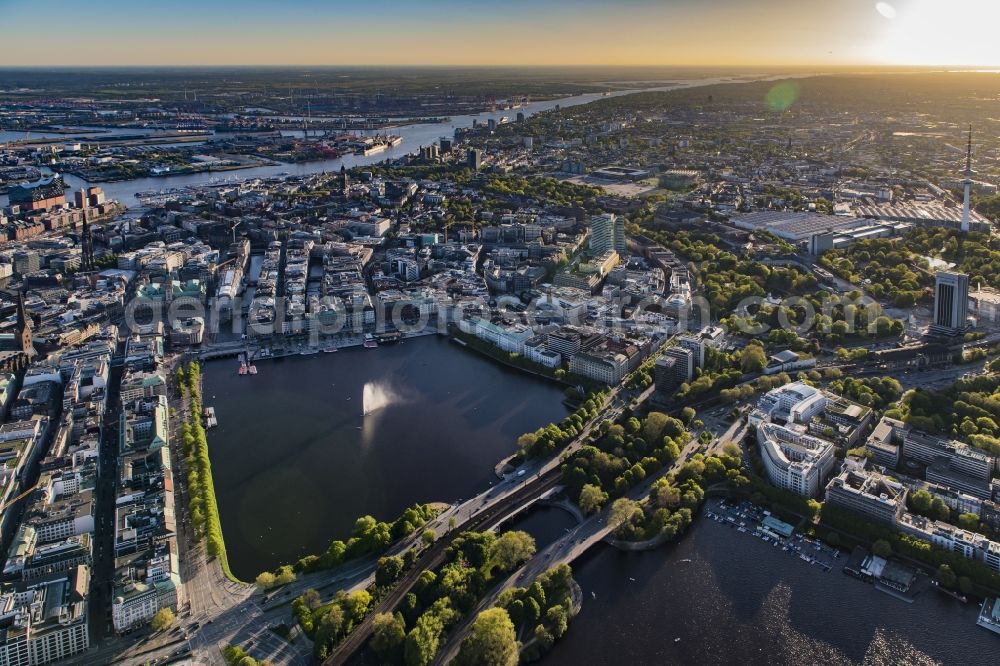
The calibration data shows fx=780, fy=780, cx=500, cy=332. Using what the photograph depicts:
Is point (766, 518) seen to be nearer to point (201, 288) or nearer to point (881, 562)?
point (881, 562)

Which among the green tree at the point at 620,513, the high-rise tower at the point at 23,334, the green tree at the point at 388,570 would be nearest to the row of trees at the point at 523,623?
the green tree at the point at 620,513

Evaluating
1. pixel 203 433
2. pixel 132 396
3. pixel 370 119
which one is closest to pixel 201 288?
pixel 132 396

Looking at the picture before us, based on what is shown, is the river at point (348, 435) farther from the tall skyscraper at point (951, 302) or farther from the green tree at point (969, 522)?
the tall skyscraper at point (951, 302)

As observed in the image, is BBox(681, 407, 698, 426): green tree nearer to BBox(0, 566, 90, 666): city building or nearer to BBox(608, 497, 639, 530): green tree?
BBox(608, 497, 639, 530): green tree

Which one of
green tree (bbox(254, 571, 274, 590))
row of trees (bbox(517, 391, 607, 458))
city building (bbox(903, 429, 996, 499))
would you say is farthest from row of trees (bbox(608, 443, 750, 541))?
green tree (bbox(254, 571, 274, 590))

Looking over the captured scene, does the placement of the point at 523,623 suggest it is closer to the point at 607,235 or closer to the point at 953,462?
the point at 953,462

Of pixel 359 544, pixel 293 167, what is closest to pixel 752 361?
pixel 359 544

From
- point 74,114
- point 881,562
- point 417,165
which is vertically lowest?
point 881,562
